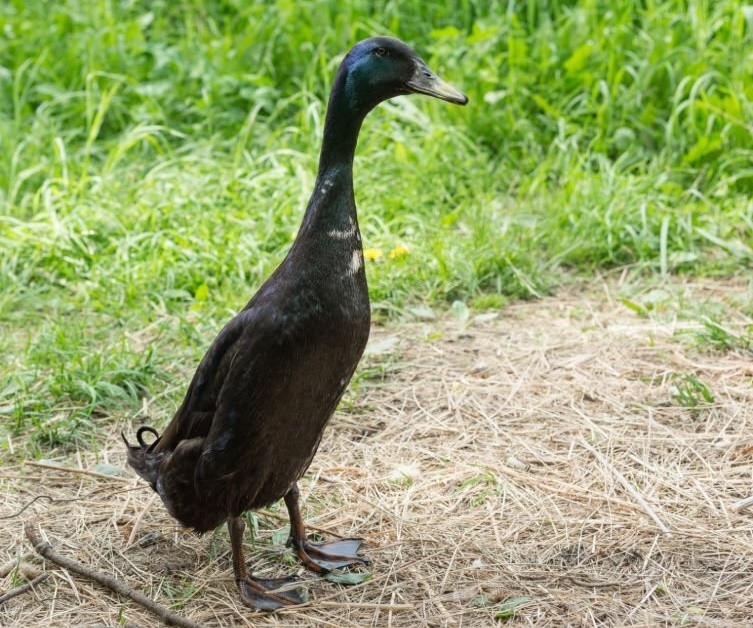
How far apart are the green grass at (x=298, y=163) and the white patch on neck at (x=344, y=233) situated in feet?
4.55

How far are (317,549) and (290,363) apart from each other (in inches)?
24.8

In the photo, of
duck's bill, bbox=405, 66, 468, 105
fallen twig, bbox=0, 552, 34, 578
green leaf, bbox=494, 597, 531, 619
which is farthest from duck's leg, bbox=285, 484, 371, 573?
duck's bill, bbox=405, 66, 468, 105

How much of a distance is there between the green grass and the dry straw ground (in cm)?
46

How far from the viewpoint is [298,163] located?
5.61 meters

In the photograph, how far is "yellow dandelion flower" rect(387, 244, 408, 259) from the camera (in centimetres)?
498

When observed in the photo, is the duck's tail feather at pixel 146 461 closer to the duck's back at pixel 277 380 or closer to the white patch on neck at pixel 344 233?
the duck's back at pixel 277 380

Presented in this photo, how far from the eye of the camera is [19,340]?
462 cm

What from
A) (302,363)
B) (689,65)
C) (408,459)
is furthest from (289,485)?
(689,65)

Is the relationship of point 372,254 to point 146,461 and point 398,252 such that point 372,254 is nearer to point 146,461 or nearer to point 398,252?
point 398,252

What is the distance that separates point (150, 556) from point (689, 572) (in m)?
1.53

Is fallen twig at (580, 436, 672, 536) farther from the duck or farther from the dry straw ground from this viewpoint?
the duck

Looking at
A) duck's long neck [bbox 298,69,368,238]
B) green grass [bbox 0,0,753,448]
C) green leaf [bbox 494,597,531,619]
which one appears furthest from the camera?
green grass [bbox 0,0,753,448]

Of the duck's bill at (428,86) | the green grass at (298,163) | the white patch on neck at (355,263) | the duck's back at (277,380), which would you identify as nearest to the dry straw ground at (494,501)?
the duck's back at (277,380)

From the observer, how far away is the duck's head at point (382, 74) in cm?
307
